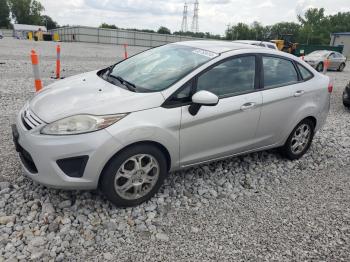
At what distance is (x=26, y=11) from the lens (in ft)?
342

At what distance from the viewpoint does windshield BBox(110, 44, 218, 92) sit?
3443 mm

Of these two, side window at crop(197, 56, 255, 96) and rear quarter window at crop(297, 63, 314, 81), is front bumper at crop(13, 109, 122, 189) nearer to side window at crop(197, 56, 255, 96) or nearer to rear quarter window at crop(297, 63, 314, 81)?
side window at crop(197, 56, 255, 96)

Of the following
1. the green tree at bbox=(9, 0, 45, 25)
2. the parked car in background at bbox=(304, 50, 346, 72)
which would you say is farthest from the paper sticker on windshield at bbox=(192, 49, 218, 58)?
the green tree at bbox=(9, 0, 45, 25)

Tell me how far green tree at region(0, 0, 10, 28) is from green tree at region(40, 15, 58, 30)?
33.5ft

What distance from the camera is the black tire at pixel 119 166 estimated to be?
295 cm

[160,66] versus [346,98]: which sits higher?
[160,66]

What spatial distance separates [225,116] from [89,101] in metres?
1.48

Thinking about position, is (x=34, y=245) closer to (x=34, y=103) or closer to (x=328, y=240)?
(x=34, y=103)

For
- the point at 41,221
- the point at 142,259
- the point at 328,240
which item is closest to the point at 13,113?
the point at 41,221

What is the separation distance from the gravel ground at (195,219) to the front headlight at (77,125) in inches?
31.9

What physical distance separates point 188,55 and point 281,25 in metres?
117

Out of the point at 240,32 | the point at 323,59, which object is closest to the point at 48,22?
the point at 240,32

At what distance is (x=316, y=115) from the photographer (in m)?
4.64

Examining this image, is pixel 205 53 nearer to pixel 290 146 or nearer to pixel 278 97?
pixel 278 97
